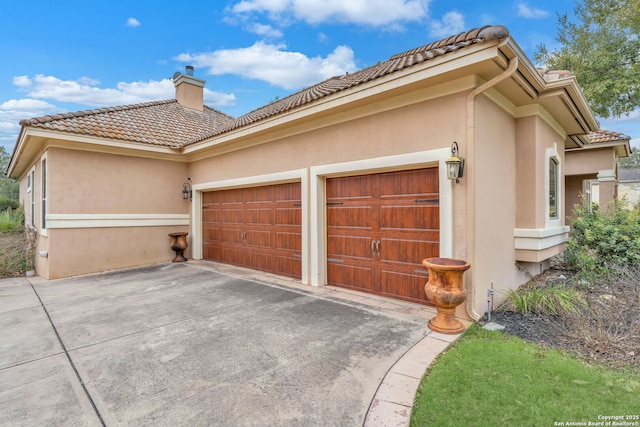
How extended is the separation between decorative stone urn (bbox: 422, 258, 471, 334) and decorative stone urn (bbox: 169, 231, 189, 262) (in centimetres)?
799

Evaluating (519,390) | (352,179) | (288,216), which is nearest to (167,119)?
(288,216)

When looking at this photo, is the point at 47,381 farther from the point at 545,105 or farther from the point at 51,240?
the point at 545,105

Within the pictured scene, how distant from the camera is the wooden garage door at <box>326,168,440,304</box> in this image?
16.8ft

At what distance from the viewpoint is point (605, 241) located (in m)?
6.90

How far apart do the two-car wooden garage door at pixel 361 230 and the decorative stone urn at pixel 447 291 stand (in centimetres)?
96

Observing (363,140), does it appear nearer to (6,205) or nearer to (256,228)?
(256,228)

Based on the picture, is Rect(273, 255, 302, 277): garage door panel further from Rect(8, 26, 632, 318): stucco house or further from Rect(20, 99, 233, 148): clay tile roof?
Rect(20, 99, 233, 148): clay tile roof

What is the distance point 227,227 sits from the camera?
9297 millimetres

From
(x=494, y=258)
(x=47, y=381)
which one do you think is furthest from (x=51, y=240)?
(x=494, y=258)

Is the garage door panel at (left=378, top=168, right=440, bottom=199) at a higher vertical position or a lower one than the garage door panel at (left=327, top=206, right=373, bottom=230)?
higher

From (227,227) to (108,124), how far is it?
4487mm

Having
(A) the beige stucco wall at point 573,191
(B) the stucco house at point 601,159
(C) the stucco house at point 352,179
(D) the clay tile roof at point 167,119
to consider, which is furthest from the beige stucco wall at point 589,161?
(D) the clay tile roof at point 167,119

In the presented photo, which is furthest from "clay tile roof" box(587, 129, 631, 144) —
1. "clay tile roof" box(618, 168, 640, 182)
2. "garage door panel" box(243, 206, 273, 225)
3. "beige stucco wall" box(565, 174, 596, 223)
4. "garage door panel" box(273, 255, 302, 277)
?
"clay tile roof" box(618, 168, 640, 182)

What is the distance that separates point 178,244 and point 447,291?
8.30 metres
